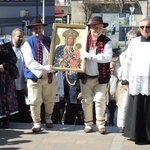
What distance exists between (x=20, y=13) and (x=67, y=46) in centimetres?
3286

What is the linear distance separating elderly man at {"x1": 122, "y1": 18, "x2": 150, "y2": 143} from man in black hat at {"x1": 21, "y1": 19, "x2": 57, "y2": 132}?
1.28 metres

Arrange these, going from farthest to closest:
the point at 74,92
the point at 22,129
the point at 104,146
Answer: the point at 74,92
the point at 22,129
the point at 104,146

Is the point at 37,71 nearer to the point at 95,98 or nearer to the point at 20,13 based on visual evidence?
the point at 95,98

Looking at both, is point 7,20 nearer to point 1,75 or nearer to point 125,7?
point 125,7

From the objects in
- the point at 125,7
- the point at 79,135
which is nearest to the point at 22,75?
the point at 79,135

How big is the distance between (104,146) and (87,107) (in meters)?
0.86

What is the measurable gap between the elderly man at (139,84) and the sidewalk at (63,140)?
8.7 inches

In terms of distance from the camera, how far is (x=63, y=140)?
21.1ft

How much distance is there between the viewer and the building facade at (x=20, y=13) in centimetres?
3626

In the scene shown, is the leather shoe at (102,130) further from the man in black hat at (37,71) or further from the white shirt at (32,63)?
the white shirt at (32,63)

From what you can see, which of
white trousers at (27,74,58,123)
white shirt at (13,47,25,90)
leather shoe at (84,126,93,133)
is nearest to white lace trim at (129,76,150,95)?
leather shoe at (84,126,93,133)

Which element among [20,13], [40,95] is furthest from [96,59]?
[20,13]

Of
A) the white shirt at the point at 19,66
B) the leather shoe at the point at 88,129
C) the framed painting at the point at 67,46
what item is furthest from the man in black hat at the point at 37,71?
the leather shoe at the point at 88,129

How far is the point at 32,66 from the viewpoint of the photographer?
6.58m
